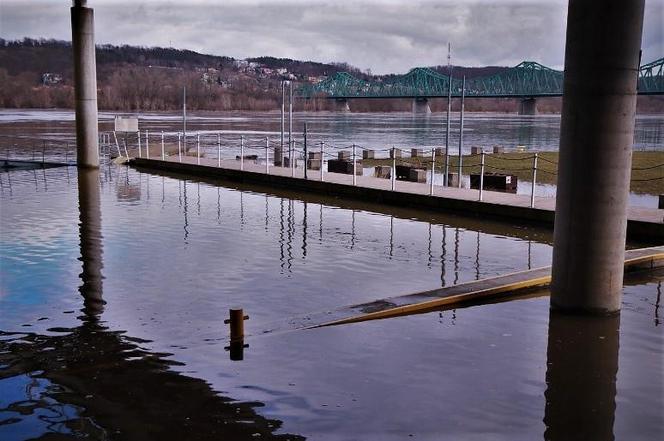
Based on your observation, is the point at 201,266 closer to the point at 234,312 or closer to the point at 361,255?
the point at 361,255

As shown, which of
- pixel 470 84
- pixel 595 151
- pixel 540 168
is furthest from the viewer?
pixel 470 84

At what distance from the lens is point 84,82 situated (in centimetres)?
3138

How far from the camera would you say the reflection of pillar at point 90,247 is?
10180mm

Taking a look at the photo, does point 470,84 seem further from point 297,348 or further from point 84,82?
point 297,348

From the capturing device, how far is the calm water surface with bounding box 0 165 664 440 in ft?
21.0

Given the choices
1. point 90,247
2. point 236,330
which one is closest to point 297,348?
point 236,330

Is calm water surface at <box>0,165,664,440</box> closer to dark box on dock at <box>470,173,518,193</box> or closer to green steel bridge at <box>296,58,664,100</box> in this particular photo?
dark box on dock at <box>470,173,518,193</box>

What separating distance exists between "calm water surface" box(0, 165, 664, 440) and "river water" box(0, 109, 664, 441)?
0.02 metres

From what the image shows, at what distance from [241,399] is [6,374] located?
236 centimetres

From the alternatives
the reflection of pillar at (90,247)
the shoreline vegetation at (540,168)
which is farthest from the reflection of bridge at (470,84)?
the reflection of pillar at (90,247)

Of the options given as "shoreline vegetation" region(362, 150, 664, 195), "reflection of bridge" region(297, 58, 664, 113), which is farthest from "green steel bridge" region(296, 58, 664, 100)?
"shoreline vegetation" region(362, 150, 664, 195)

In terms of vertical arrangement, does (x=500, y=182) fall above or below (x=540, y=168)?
above

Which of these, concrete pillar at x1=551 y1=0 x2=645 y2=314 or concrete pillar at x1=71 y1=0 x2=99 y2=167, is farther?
concrete pillar at x1=71 y1=0 x2=99 y2=167

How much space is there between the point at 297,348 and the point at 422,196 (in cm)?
1172
